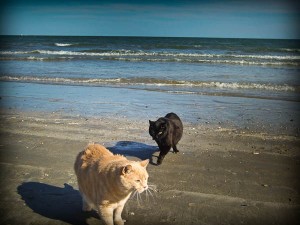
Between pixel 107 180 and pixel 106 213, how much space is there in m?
0.35

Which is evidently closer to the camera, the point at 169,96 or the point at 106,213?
the point at 106,213

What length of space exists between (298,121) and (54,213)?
6349mm

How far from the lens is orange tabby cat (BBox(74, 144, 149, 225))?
10.0 ft

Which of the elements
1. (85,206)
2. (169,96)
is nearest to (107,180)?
(85,206)

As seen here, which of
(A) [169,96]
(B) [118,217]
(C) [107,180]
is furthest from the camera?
(A) [169,96]

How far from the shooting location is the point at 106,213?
3.26m

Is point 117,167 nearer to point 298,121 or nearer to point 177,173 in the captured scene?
point 177,173

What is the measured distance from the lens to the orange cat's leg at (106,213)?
10.7ft

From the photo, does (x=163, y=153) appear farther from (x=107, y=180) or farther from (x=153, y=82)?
(x=153, y=82)

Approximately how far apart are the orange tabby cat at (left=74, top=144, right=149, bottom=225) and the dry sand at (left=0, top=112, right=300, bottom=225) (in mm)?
354

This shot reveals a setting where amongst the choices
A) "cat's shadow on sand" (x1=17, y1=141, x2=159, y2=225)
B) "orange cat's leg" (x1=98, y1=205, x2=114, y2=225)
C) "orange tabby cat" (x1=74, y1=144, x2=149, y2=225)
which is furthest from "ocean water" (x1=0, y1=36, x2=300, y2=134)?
"orange cat's leg" (x1=98, y1=205, x2=114, y2=225)

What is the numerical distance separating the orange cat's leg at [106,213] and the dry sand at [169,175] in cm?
36

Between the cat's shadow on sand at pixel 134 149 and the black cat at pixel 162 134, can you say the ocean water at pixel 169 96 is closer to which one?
the cat's shadow on sand at pixel 134 149

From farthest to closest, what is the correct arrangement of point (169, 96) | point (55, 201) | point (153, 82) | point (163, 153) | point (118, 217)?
point (153, 82)
point (169, 96)
point (163, 153)
point (55, 201)
point (118, 217)
